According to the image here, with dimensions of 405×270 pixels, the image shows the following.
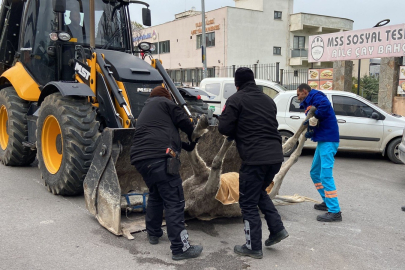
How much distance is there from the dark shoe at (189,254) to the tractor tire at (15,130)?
4534 mm

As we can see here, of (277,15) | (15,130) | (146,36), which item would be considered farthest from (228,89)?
(146,36)

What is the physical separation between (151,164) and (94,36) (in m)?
3.27

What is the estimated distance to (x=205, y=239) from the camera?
465 cm

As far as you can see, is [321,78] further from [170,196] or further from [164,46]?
[164,46]

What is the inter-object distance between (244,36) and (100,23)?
29.3m

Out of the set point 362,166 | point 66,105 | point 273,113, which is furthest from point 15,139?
point 362,166

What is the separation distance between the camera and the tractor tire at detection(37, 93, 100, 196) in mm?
5547

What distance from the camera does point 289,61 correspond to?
38031 millimetres

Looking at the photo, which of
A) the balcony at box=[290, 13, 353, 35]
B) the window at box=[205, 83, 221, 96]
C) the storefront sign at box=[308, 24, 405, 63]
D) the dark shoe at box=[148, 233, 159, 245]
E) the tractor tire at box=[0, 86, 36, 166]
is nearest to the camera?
the dark shoe at box=[148, 233, 159, 245]

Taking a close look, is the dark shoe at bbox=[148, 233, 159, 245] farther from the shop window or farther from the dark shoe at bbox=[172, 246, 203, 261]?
the shop window

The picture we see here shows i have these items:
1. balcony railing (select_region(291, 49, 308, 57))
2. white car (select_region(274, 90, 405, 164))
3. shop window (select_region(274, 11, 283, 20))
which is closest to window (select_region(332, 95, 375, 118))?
white car (select_region(274, 90, 405, 164))

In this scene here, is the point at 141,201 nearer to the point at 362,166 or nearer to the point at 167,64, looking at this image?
the point at 362,166

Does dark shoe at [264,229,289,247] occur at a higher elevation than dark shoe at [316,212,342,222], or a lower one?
higher

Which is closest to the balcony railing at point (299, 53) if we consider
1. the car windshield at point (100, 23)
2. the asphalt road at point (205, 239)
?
the car windshield at point (100, 23)
